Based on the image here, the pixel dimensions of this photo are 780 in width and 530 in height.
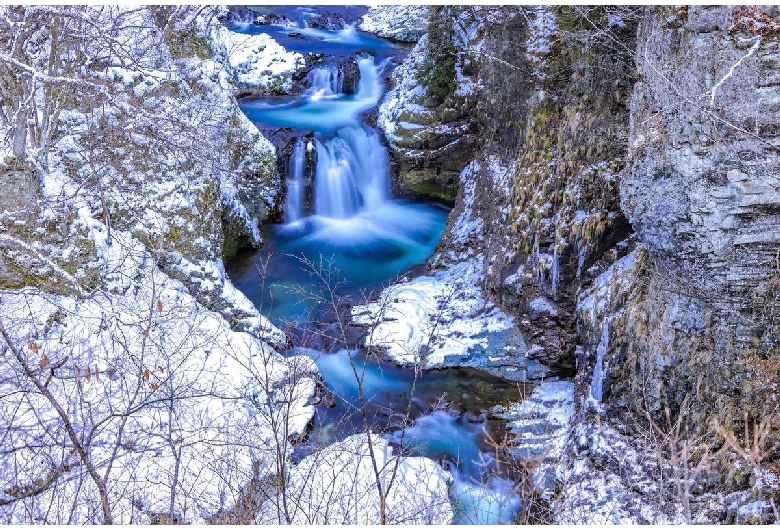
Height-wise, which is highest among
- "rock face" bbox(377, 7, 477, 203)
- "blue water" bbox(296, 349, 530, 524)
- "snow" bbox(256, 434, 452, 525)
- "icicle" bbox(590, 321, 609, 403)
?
"rock face" bbox(377, 7, 477, 203)

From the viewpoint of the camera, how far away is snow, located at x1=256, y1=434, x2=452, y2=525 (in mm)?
6145

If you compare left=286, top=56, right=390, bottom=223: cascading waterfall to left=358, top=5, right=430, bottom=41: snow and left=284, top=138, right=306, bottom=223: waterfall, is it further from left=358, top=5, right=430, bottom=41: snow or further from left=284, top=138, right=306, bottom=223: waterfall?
left=358, top=5, right=430, bottom=41: snow

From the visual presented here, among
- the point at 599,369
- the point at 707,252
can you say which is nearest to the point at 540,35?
the point at 707,252

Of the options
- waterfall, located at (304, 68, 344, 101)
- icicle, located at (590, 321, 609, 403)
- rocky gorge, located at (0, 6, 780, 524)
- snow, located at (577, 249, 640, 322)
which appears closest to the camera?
rocky gorge, located at (0, 6, 780, 524)

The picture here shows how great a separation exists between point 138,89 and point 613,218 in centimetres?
768

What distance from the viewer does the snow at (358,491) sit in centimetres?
614

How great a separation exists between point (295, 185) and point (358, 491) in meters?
9.18

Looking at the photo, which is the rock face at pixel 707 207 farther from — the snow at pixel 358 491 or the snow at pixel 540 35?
the snow at pixel 540 35

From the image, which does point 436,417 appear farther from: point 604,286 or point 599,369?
point 604,286

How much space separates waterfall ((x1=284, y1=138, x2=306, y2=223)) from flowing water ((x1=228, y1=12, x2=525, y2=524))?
0.08 ft

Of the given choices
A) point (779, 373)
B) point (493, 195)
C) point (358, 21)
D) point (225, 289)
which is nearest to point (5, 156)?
point (225, 289)

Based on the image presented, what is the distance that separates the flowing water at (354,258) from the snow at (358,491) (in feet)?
1.18

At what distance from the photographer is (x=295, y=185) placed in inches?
574

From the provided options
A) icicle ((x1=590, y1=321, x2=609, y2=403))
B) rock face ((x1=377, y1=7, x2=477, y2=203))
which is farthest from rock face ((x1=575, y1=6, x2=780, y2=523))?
rock face ((x1=377, y1=7, x2=477, y2=203))
